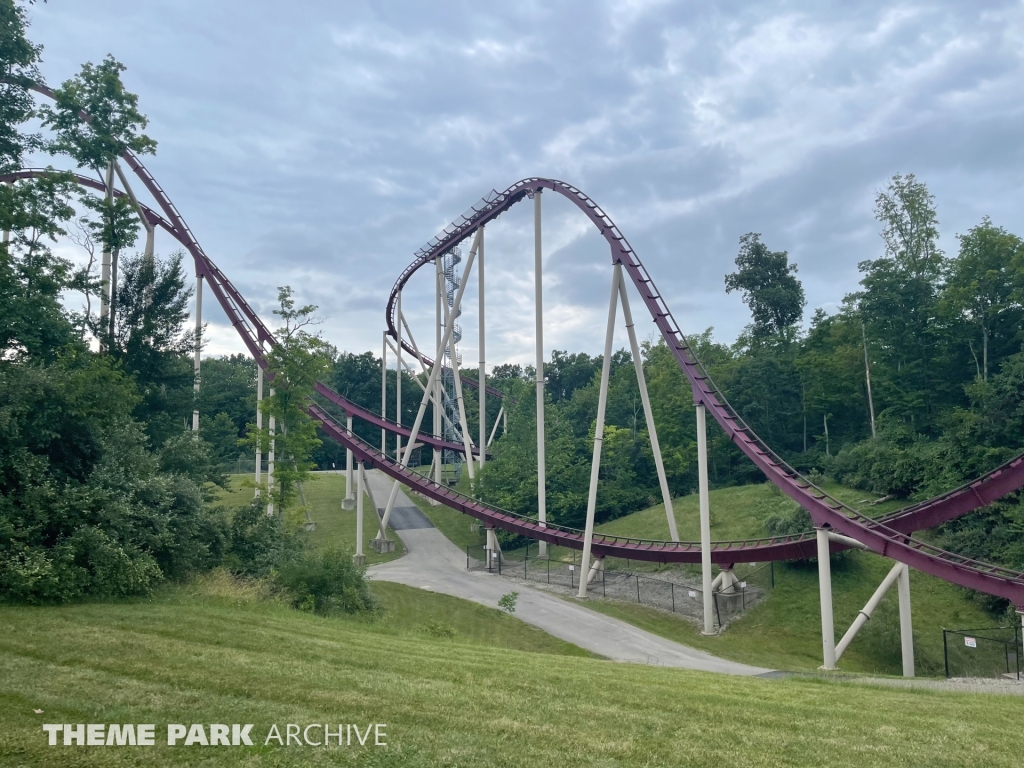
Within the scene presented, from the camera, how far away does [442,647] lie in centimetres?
1108

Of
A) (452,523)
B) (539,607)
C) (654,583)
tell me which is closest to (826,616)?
(539,607)

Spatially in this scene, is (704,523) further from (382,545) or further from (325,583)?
(382,545)

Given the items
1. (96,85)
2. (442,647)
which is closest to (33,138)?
(96,85)

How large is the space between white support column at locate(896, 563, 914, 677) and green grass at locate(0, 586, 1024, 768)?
20.7 ft

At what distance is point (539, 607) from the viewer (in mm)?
22047

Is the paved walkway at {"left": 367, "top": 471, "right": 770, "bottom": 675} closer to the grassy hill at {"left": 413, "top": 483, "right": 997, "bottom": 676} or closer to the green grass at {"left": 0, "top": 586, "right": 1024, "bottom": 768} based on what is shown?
the grassy hill at {"left": 413, "top": 483, "right": 997, "bottom": 676}

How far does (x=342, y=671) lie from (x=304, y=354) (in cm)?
1407

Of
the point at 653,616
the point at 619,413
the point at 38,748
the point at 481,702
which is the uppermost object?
the point at 619,413

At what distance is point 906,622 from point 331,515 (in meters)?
31.8

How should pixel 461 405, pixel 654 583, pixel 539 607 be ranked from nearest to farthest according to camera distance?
pixel 539 607 < pixel 654 583 < pixel 461 405

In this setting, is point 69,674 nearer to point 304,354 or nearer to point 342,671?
point 342,671

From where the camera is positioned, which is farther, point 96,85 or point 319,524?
point 319,524

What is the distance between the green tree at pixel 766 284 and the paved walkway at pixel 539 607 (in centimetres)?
3421

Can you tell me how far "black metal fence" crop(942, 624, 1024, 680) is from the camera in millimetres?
16859
